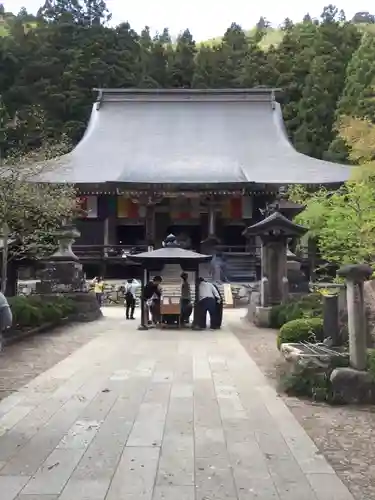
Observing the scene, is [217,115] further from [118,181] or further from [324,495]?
[324,495]

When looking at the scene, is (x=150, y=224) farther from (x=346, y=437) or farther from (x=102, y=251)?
(x=346, y=437)

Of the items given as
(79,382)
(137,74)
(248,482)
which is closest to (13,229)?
(79,382)

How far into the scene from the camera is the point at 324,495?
3.70 meters

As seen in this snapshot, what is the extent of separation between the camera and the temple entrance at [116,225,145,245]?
31.3 metres

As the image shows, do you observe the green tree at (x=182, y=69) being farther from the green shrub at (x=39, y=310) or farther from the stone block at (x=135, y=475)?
the stone block at (x=135, y=475)

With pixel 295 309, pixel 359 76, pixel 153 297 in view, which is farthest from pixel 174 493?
pixel 359 76

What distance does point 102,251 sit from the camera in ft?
89.0

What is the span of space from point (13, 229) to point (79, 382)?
25.6ft

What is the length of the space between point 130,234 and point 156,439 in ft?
89.5

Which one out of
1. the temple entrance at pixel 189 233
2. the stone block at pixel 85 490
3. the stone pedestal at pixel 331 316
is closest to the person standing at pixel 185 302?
the stone pedestal at pixel 331 316

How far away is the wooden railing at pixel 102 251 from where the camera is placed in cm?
2702

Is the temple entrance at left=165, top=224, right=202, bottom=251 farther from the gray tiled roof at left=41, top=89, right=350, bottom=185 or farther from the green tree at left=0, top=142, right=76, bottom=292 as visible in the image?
the green tree at left=0, top=142, right=76, bottom=292

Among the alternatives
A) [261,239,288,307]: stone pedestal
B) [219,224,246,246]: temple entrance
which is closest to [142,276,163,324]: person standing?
[261,239,288,307]: stone pedestal

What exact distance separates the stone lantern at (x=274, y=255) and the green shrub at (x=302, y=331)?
6.58 metres
